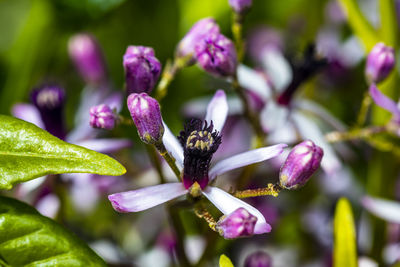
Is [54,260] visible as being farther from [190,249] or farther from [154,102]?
[190,249]

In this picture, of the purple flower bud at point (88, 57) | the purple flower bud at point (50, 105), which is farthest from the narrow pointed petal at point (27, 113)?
the purple flower bud at point (88, 57)

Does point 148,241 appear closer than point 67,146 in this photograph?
No

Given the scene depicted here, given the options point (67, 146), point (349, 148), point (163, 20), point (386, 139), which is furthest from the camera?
point (163, 20)

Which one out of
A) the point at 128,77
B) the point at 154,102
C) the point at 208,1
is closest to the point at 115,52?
the point at 208,1

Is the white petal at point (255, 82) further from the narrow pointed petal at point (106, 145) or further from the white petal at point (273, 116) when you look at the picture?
the narrow pointed petal at point (106, 145)

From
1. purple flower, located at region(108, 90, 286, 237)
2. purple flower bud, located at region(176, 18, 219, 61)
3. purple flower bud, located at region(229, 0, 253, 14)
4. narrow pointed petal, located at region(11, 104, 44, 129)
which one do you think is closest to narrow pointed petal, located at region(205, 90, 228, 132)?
purple flower, located at region(108, 90, 286, 237)
